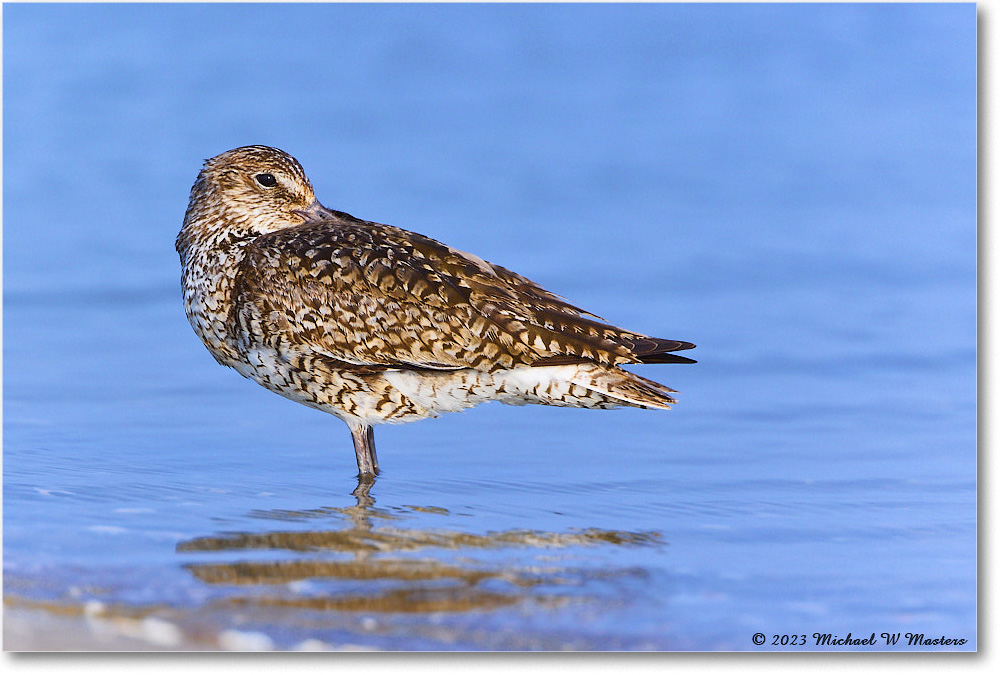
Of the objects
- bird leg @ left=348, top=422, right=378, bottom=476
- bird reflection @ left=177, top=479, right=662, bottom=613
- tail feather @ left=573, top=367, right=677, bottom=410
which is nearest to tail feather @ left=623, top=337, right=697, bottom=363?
tail feather @ left=573, top=367, right=677, bottom=410

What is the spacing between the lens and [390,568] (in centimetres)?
582

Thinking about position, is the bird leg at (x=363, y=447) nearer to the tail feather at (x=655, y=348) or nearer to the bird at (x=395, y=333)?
the bird at (x=395, y=333)

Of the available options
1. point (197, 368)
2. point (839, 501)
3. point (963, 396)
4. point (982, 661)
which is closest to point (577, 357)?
point (839, 501)

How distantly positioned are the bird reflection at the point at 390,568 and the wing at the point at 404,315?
35.4 inches

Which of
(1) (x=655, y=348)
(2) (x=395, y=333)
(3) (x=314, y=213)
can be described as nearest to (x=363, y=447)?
(2) (x=395, y=333)

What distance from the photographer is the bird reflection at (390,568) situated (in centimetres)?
544

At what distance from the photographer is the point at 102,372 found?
9711 millimetres

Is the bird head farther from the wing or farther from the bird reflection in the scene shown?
the bird reflection

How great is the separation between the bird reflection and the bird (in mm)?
787

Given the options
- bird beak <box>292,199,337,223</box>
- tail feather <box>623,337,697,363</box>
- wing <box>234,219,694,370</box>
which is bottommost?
tail feather <box>623,337,697,363</box>

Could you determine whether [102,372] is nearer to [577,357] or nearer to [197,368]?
[197,368]

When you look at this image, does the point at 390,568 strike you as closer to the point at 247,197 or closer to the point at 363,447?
the point at 363,447

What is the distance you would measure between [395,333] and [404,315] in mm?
106

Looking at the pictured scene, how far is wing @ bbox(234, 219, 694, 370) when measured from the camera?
23.2ft
